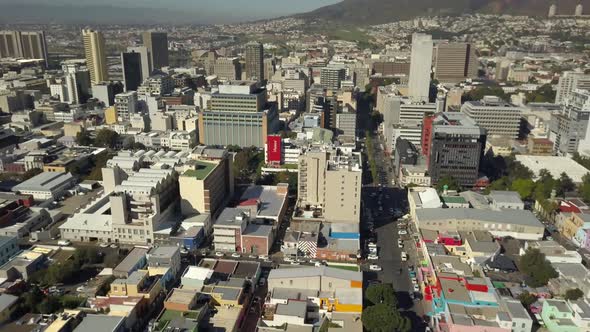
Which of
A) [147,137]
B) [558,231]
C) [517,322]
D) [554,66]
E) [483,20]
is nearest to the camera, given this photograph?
[517,322]

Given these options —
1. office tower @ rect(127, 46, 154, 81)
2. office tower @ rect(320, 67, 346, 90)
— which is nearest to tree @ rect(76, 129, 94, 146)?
office tower @ rect(127, 46, 154, 81)

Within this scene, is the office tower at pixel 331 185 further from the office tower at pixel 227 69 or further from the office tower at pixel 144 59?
the office tower at pixel 227 69

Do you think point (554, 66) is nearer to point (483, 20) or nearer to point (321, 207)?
point (483, 20)

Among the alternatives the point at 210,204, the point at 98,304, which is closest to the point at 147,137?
the point at 210,204

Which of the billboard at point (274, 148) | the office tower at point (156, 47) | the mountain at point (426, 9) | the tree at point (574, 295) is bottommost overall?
the tree at point (574, 295)

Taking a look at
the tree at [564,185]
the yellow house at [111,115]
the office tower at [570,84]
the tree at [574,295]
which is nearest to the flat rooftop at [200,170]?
the tree at [574,295]

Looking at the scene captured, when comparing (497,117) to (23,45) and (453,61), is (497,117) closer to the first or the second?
(453,61)

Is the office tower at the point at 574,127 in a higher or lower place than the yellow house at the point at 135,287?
higher
